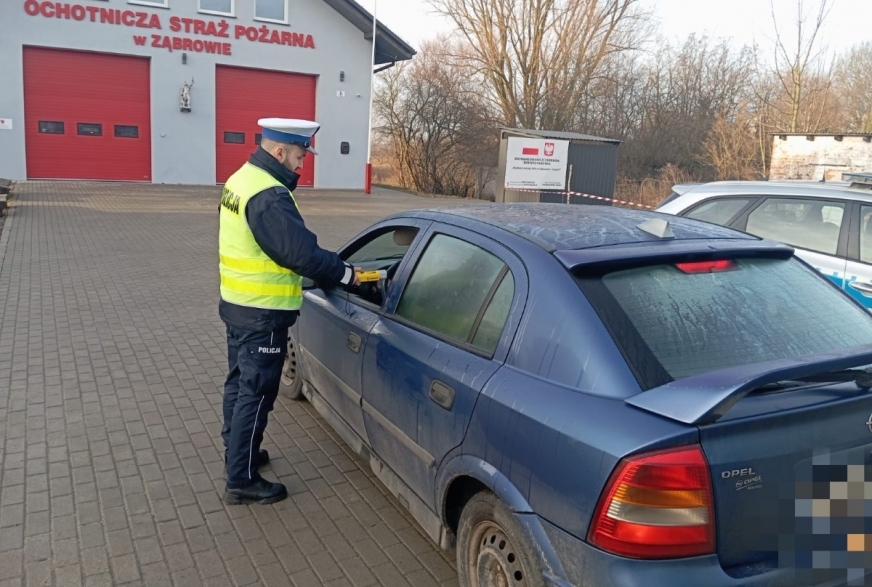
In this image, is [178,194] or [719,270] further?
[178,194]

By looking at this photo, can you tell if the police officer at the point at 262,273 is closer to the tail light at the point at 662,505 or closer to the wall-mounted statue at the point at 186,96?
the tail light at the point at 662,505

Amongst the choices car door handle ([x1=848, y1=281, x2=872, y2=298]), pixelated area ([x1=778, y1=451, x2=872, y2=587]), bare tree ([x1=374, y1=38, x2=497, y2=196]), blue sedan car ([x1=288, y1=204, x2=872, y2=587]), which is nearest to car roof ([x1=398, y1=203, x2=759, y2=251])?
blue sedan car ([x1=288, y1=204, x2=872, y2=587])

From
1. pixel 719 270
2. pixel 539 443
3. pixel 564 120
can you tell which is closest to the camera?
pixel 539 443

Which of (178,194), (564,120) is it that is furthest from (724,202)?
(564,120)

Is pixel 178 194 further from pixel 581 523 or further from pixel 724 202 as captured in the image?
pixel 581 523

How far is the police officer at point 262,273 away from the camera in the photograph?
3.51 meters

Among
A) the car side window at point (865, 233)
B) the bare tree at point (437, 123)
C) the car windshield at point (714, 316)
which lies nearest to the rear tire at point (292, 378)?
the car windshield at point (714, 316)

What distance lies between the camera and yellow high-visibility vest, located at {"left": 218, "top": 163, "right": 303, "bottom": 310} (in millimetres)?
3596

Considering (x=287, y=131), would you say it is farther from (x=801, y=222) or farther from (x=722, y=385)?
(x=801, y=222)

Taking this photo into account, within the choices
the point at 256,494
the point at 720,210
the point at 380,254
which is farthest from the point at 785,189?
the point at 256,494

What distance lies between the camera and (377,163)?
36.5 metres

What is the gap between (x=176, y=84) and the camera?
77.5ft

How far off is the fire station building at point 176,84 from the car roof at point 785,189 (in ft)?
67.2

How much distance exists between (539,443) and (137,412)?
3651 mm
